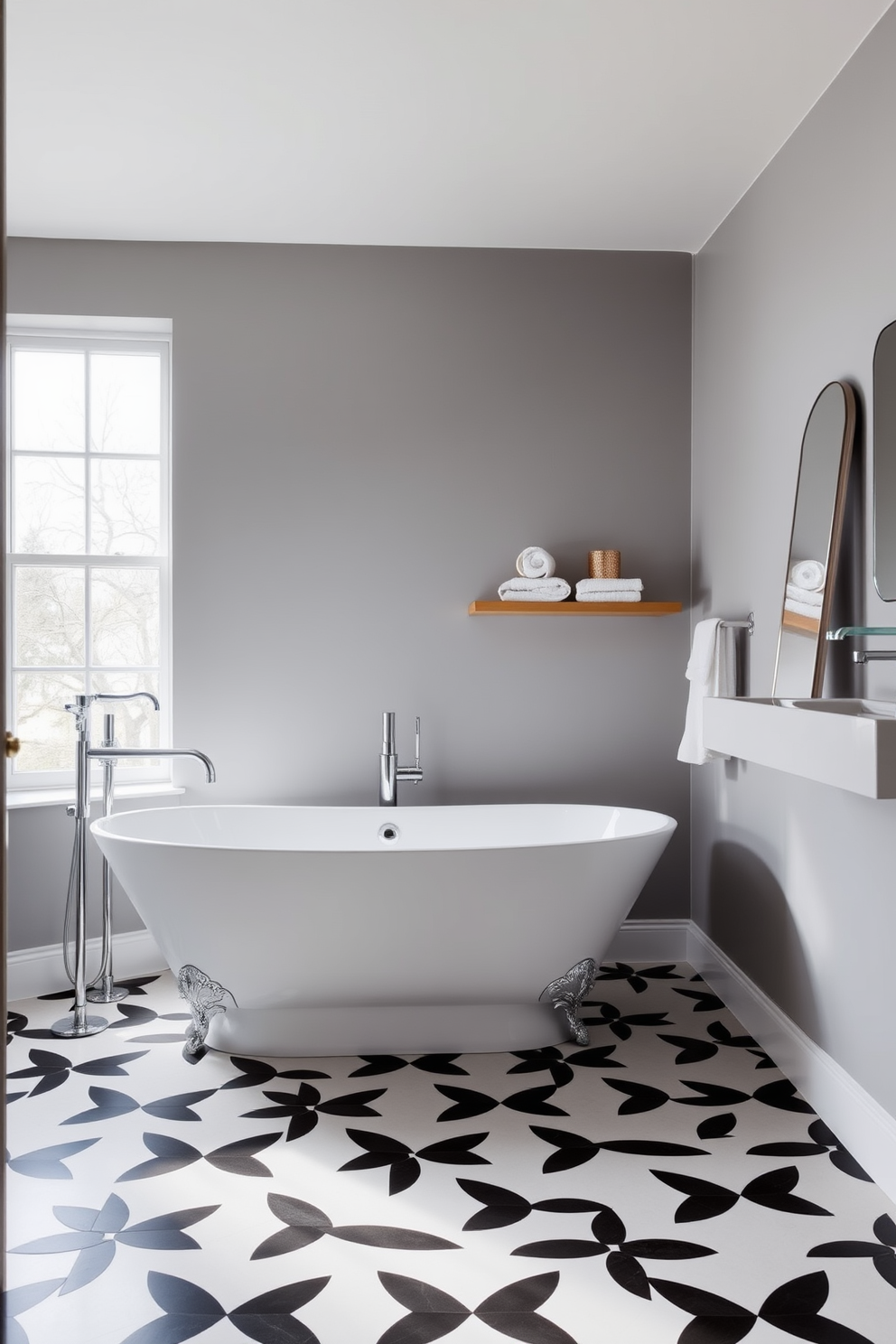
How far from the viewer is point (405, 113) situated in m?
2.79

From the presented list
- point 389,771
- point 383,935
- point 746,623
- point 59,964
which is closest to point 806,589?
point 746,623

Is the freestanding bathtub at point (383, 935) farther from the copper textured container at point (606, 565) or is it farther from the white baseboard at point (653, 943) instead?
the copper textured container at point (606, 565)

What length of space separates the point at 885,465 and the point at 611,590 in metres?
1.42

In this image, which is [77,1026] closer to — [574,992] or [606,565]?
[574,992]

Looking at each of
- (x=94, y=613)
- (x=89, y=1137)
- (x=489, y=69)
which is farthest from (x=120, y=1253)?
(x=489, y=69)

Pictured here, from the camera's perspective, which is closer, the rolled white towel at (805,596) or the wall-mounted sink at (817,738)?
the wall-mounted sink at (817,738)

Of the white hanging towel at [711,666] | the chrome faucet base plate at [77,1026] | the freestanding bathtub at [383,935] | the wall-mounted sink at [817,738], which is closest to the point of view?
the wall-mounted sink at [817,738]

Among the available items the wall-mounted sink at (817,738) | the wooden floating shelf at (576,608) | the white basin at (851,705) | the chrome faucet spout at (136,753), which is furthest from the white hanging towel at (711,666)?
the chrome faucet spout at (136,753)

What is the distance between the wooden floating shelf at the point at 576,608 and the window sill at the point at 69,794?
1.36m

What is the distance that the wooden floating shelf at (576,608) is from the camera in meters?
3.61

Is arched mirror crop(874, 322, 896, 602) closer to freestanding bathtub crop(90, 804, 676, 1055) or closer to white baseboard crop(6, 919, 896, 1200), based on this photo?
freestanding bathtub crop(90, 804, 676, 1055)

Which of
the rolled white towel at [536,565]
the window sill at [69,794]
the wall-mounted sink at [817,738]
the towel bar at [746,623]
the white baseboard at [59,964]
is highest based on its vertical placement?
the rolled white towel at [536,565]

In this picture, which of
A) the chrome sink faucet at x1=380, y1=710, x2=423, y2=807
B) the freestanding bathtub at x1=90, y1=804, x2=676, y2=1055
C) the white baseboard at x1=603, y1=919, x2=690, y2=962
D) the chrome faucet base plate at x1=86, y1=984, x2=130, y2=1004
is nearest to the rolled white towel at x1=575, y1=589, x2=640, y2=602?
the chrome sink faucet at x1=380, y1=710, x2=423, y2=807

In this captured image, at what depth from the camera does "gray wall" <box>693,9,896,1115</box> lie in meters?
2.32
